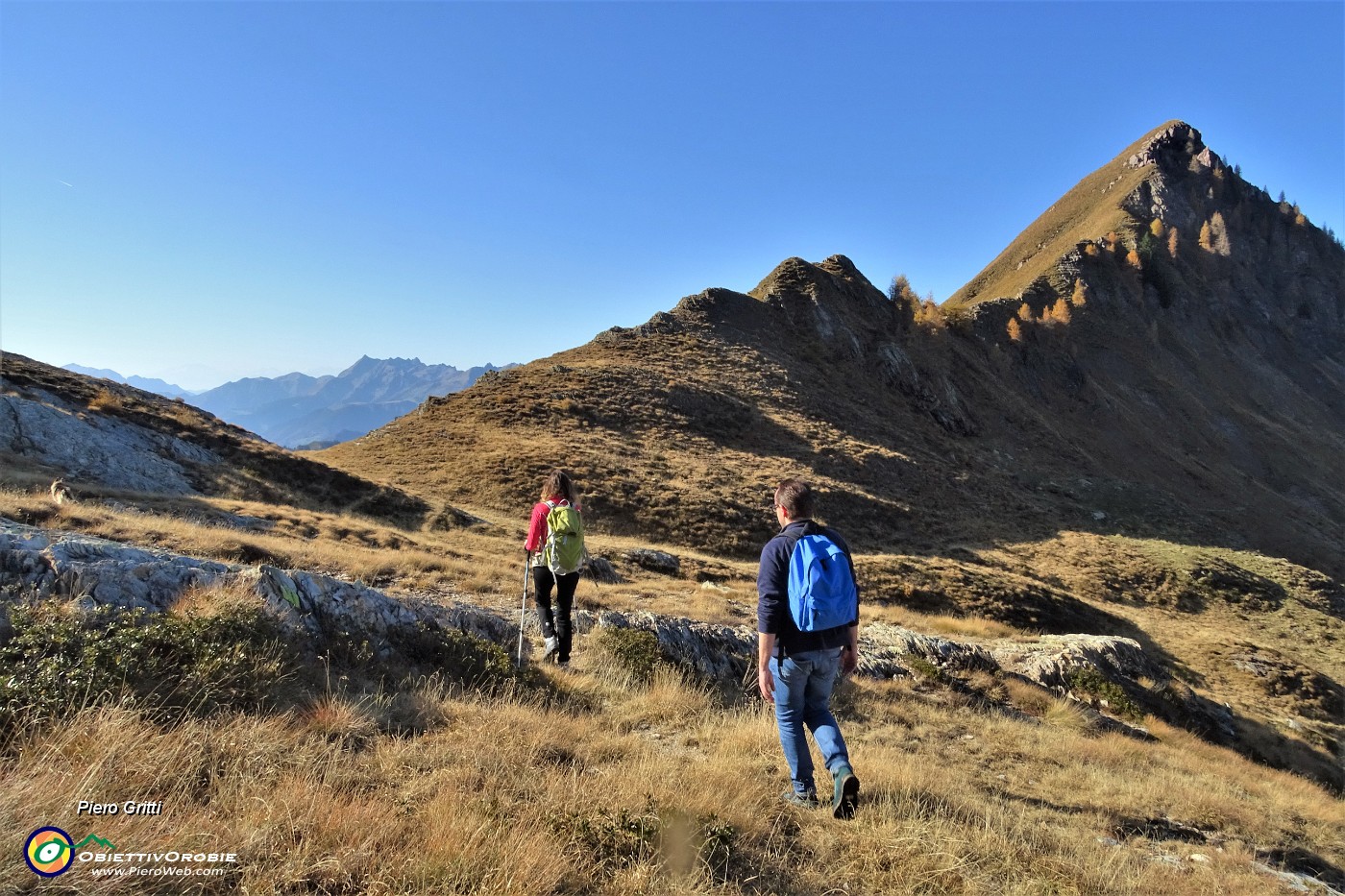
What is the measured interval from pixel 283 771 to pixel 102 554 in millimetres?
3756

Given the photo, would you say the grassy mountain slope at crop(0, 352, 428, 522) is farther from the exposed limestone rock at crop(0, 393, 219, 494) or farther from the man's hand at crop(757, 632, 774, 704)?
the man's hand at crop(757, 632, 774, 704)

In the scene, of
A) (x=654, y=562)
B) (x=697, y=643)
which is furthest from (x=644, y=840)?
(x=654, y=562)

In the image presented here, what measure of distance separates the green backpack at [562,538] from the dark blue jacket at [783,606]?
358 cm

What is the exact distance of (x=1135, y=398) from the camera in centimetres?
6756

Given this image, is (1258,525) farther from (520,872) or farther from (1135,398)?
(520,872)

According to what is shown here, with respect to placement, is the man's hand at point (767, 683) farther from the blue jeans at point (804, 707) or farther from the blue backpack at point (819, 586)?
the blue backpack at point (819, 586)

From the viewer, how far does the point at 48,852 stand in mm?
2613

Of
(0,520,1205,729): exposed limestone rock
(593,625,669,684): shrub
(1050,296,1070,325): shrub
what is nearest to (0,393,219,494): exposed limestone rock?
(0,520,1205,729): exposed limestone rock

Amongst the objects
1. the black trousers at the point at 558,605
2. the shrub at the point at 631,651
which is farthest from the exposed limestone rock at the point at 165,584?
the shrub at the point at 631,651

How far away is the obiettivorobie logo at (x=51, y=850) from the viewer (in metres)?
2.54

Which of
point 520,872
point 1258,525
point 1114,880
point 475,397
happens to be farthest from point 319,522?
point 1258,525

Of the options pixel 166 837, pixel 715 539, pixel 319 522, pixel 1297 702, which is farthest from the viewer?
pixel 715 539

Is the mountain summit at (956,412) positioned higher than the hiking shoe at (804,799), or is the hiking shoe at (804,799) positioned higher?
the mountain summit at (956,412)

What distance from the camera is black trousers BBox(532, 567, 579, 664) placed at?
25.3 feet
